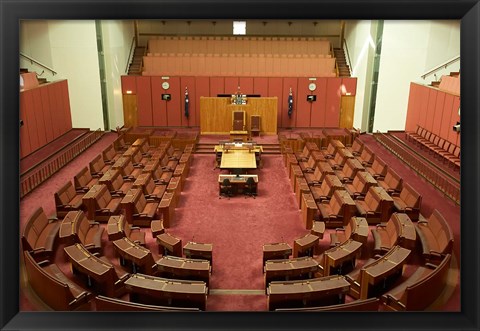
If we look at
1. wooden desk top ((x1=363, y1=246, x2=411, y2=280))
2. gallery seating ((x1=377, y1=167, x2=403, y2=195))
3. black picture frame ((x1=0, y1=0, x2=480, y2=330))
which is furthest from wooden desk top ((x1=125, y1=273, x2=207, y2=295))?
gallery seating ((x1=377, y1=167, x2=403, y2=195))

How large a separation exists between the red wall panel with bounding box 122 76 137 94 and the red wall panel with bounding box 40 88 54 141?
3.94m

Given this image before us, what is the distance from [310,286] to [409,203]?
4319 mm

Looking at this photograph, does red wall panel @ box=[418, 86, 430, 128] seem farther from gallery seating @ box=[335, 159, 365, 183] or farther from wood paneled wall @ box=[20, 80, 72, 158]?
wood paneled wall @ box=[20, 80, 72, 158]

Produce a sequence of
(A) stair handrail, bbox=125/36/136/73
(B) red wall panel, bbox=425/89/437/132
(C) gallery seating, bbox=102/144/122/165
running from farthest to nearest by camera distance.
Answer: (A) stair handrail, bbox=125/36/136/73
(B) red wall panel, bbox=425/89/437/132
(C) gallery seating, bbox=102/144/122/165

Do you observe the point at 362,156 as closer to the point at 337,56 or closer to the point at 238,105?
the point at 238,105

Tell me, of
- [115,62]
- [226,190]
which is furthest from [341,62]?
[226,190]

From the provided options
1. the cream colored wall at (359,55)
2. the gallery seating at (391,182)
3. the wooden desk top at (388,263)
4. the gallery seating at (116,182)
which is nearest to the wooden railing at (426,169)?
the gallery seating at (391,182)

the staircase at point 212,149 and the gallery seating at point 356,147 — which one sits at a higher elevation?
the gallery seating at point 356,147

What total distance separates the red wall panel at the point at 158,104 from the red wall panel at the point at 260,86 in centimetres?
382

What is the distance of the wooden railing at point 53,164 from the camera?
9657 mm

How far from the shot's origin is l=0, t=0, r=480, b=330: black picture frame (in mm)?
2094

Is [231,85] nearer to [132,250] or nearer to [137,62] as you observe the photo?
[137,62]

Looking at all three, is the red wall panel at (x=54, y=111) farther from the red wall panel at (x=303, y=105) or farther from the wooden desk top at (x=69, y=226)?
the red wall panel at (x=303, y=105)

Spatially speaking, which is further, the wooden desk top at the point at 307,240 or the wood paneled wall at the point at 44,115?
the wood paneled wall at the point at 44,115
